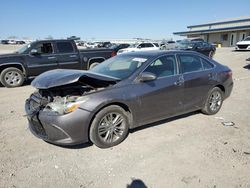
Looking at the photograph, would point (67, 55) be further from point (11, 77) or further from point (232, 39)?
point (232, 39)

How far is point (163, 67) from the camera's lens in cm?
472

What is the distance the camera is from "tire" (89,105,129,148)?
3.84 m

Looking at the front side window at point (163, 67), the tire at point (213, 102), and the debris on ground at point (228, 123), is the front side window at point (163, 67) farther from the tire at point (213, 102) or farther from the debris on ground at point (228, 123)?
the debris on ground at point (228, 123)

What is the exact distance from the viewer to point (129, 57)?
16.4 feet

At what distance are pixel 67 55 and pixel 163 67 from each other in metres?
6.50

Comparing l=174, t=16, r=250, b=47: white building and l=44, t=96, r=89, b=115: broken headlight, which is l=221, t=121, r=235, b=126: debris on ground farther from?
l=174, t=16, r=250, b=47: white building

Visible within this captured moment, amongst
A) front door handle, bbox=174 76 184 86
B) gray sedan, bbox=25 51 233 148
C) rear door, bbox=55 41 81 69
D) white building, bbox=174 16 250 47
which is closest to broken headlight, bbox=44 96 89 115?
gray sedan, bbox=25 51 233 148

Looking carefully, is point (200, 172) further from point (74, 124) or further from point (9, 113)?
point (9, 113)

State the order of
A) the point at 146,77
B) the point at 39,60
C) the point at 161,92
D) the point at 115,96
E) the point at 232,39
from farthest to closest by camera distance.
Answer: the point at 232,39 → the point at 39,60 → the point at 161,92 → the point at 146,77 → the point at 115,96

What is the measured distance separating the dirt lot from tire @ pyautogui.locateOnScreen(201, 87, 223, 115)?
1.44 feet

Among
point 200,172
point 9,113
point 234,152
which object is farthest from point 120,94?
point 9,113

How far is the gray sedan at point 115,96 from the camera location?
3.69 m

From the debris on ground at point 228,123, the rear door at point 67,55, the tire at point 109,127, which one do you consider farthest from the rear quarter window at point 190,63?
the rear door at point 67,55

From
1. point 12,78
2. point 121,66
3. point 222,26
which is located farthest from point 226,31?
point 121,66
